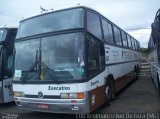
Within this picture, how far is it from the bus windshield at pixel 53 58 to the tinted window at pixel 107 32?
237cm

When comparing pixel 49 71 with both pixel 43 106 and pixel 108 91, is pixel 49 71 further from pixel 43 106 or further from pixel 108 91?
pixel 108 91

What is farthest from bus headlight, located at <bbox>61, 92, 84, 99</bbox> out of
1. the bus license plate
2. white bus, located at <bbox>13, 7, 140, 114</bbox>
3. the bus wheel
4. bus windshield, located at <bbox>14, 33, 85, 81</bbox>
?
the bus wheel

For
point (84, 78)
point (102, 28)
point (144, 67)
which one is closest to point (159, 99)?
point (102, 28)

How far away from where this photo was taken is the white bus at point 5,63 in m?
9.80

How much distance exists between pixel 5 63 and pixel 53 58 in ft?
11.8

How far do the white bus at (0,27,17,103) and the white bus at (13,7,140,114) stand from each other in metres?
2.10

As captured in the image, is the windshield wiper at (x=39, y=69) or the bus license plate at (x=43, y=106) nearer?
the windshield wiper at (x=39, y=69)

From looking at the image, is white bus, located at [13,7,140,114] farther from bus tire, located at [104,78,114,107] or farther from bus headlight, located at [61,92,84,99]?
bus tire, located at [104,78,114,107]

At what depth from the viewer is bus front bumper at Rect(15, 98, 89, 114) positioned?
6.62 m

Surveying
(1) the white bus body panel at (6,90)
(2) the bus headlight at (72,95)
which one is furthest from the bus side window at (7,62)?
(2) the bus headlight at (72,95)

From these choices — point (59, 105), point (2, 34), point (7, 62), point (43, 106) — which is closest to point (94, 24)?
point (59, 105)

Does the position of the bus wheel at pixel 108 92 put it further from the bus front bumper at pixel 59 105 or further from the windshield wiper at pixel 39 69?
the windshield wiper at pixel 39 69

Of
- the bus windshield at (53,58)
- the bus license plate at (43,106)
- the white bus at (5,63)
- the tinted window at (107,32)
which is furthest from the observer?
the white bus at (5,63)

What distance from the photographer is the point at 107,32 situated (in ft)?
31.1
